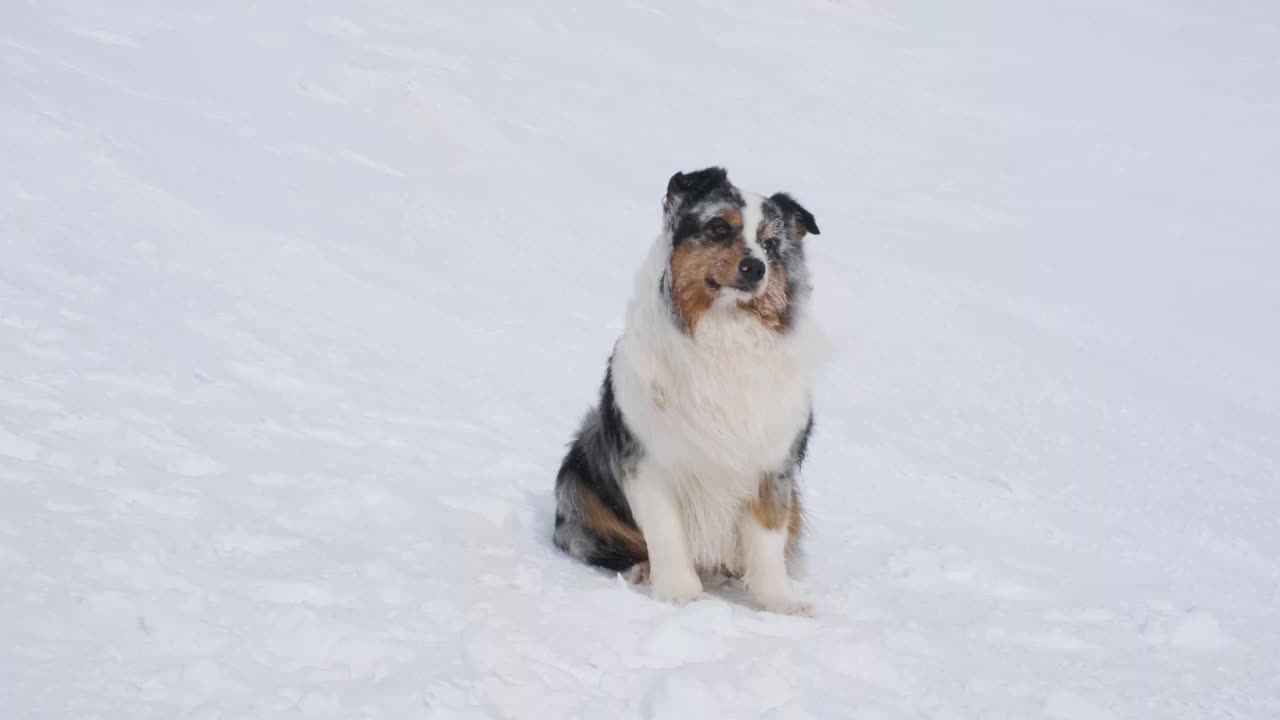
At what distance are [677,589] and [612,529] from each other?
0.55 meters

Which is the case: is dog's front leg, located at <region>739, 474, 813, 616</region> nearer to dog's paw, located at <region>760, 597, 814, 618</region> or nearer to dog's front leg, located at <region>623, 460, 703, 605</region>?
dog's paw, located at <region>760, 597, 814, 618</region>

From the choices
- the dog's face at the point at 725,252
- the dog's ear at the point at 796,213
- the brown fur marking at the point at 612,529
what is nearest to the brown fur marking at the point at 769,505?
the brown fur marking at the point at 612,529

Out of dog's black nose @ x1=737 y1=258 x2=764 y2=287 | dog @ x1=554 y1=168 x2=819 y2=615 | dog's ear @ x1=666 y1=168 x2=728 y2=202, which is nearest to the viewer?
dog's black nose @ x1=737 y1=258 x2=764 y2=287

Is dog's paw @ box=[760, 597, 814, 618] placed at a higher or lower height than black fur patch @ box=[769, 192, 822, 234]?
lower

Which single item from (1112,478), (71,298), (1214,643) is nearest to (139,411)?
(71,298)

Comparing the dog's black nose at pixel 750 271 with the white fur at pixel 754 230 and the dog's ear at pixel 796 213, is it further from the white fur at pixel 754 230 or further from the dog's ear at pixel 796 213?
the dog's ear at pixel 796 213

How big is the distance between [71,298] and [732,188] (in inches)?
167

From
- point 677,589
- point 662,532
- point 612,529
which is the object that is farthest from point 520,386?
point 677,589

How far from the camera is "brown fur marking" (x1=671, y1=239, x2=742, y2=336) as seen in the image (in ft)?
16.3

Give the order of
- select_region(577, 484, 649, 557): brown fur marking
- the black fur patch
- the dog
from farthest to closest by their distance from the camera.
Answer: select_region(577, 484, 649, 557): brown fur marking
the black fur patch
the dog

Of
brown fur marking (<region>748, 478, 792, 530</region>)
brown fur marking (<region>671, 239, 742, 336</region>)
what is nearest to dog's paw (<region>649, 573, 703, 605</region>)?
brown fur marking (<region>748, 478, 792, 530</region>)

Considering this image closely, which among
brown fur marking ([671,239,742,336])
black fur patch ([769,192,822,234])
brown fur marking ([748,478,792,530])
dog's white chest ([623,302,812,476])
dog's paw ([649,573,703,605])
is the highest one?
black fur patch ([769,192,822,234])

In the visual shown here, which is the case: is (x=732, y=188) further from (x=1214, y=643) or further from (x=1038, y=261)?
(x=1038, y=261)

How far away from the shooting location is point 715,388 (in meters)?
5.12
